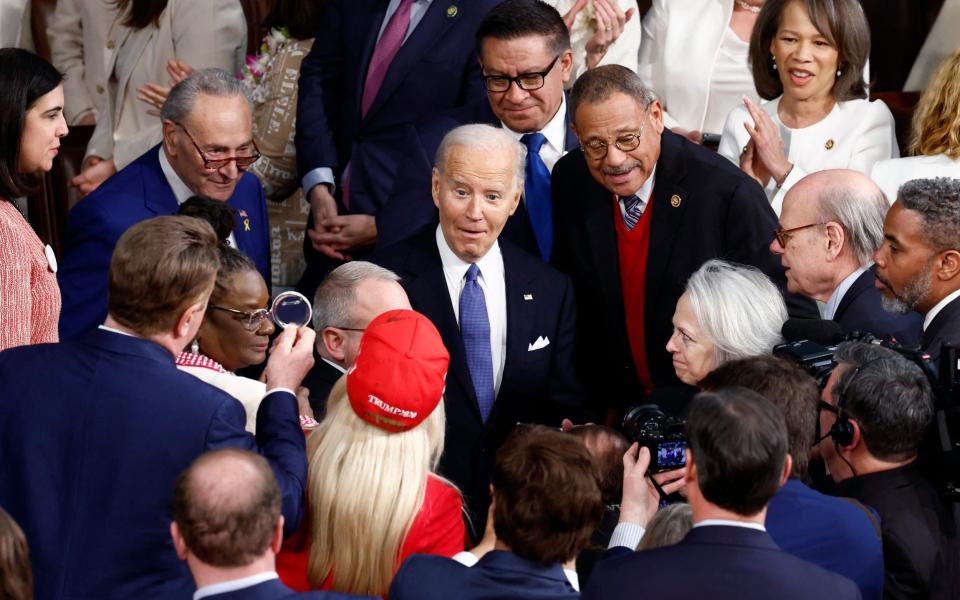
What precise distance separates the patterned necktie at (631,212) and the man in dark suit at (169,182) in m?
1.20

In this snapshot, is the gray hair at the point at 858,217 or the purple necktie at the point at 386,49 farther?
the purple necktie at the point at 386,49

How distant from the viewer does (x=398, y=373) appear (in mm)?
2881

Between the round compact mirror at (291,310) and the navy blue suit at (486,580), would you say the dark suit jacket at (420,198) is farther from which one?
the navy blue suit at (486,580)

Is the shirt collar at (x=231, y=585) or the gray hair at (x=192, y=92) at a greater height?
the gray hair at (x=192, y=92)

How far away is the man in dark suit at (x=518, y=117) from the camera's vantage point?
14.3ft

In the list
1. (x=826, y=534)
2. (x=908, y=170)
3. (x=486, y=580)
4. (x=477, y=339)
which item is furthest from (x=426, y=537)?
(x=908, y=170)

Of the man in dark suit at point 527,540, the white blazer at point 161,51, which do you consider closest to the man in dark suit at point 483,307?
the man in dark suit at point 527,540

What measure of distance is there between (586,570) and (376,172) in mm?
1910

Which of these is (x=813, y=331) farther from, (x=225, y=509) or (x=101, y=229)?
(x=101, y=229)

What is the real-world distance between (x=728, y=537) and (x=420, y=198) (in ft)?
7.43

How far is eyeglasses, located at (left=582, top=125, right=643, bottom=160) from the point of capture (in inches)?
162

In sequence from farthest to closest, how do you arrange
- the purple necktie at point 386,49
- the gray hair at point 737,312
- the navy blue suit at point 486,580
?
the purple necktie at point 386,49 < the gray hair at point 737,312 < the navy blue suit at point 486,580

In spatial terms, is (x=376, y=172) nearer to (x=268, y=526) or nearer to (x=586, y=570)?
(x=586, y=570)

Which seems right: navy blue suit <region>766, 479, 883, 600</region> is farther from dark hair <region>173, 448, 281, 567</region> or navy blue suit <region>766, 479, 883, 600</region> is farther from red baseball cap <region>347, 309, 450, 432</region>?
dark hair <region>173, 448, 281, 567</region>
